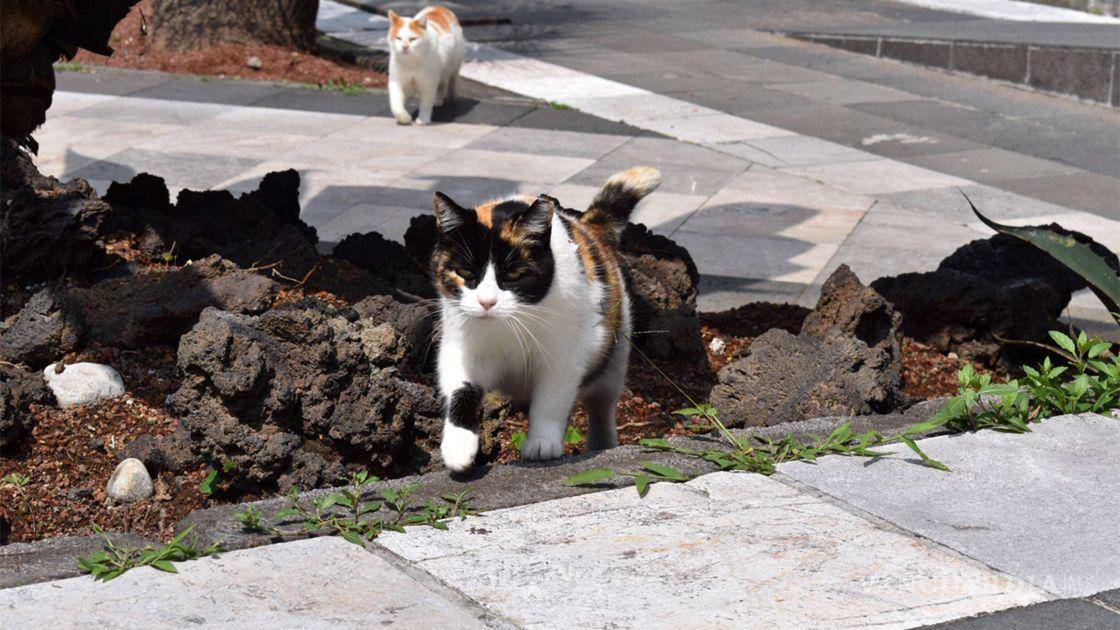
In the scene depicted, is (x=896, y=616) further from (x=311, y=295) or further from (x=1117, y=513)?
(x=311, y=295)

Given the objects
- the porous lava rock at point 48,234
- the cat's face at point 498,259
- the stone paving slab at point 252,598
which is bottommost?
the stone paving slab at point 252,598

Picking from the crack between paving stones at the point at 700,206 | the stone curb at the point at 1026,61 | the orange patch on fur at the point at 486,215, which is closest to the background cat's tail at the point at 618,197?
the orange patch on fur at the point at 486,215

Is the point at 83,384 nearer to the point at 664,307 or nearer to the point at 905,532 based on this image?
the point at 664,307

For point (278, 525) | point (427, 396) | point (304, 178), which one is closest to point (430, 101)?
point (304, 178)

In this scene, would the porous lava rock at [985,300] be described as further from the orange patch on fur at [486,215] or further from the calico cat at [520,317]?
the orange patch on fur at [486,215]

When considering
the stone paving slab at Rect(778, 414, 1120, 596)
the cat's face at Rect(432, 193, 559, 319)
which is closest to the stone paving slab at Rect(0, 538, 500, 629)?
the cat's face at Rect(432, 193, 559, 319)

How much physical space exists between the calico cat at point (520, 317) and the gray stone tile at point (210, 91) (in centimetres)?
816

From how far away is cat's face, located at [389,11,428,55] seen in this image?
1081 cm

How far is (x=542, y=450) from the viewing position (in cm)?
390

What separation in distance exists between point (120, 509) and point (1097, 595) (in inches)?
103

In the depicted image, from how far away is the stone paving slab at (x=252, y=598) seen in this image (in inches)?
110

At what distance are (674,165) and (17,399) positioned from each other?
6.19 meters

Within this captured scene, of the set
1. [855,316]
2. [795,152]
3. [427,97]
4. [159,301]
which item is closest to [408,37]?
[427,97]

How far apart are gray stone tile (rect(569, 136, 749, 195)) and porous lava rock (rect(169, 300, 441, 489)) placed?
15.8 ft
